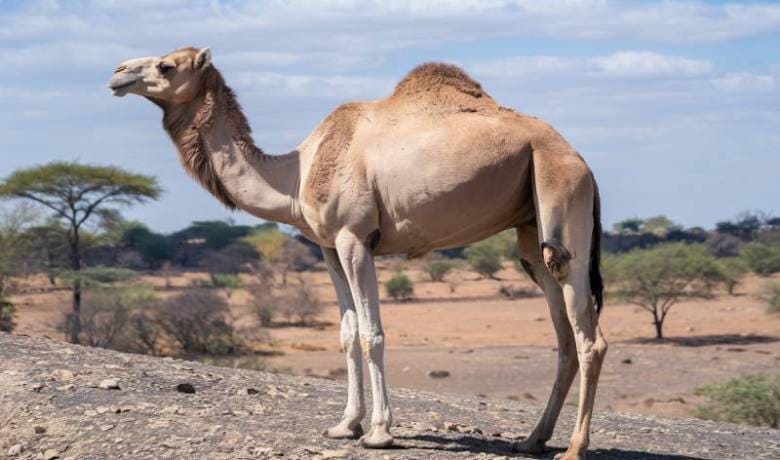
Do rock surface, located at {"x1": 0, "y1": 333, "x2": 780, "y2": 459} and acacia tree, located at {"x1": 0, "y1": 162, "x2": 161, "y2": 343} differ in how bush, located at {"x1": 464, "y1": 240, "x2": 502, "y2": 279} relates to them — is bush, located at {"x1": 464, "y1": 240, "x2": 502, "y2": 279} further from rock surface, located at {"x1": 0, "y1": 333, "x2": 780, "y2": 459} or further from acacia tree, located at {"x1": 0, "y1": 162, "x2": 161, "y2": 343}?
rock surface, located at {"x1": 0, "y1": 333, "x2": 780, "y2": 459}

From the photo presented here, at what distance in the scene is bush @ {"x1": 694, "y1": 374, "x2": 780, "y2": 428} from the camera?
16938 mm

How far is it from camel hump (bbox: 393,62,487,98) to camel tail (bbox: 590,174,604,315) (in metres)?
1.11

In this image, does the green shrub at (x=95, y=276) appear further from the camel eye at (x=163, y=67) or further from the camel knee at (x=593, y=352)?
the camel knee at (x=593, y=352)

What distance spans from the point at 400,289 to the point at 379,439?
45.3 metres

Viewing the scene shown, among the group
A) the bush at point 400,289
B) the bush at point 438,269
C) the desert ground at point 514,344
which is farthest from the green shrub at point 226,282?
the bush at point 438,269

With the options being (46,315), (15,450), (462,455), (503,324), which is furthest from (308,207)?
(503,324)

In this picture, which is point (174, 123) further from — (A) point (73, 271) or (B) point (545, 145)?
(A) point (73, 271)

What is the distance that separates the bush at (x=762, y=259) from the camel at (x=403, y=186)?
167ft

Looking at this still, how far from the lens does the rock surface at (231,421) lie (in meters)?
8.67

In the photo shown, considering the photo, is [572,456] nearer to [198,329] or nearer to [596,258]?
[596,258]

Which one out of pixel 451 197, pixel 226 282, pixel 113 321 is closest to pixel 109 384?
pixel 451 197

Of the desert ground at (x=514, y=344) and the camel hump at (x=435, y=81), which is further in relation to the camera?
the desert ground at (x=514, y=344)

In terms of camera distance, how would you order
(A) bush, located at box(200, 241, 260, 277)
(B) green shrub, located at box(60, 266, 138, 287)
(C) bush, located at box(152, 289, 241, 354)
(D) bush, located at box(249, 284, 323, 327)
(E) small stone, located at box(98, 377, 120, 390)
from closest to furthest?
(E) small stone, located at box(98, 377, 120, 390) → (C) bush, located at box(152, 289, 241, 354) → (B) green shrub, located at box(60, 266, 138, 287) → (D) bush, located at box(249, 284, 323, 327) → (A) bush, located at box(200, 241, 260, 277)

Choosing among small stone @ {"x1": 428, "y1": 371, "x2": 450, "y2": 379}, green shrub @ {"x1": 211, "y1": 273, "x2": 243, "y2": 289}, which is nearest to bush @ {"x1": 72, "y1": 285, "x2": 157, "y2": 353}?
small stone @ {"x1": 428, "y1": 371, "x2": 450, "y2": 379}
